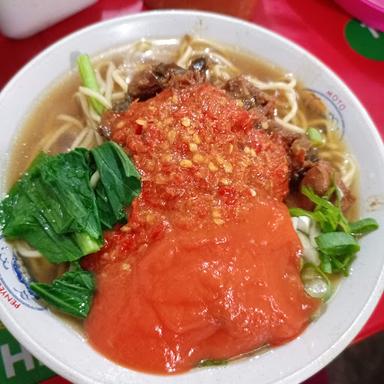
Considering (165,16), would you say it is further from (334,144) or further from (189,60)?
(334,144)

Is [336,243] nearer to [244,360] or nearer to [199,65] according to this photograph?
[244,360]

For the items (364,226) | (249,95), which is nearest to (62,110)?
(249,95)

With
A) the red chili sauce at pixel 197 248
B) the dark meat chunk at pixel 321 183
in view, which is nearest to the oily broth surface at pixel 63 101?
the red chili sauce at pixel 197 248

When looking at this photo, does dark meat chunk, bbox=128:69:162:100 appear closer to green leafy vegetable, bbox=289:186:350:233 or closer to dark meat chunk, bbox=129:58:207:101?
dark meat chunk, bbox=129:58:207:101

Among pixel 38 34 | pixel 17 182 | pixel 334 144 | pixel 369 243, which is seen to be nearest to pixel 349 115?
pixel 334 144

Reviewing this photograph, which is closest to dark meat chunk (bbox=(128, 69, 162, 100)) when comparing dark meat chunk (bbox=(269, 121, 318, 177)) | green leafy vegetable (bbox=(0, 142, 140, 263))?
green leafy vegetable (bbox=(0, 142, 140, 263))

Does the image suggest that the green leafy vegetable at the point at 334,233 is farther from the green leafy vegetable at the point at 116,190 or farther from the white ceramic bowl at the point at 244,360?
the green leafy vegetable at the point at 116,190

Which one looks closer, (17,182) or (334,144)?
(17,182)
